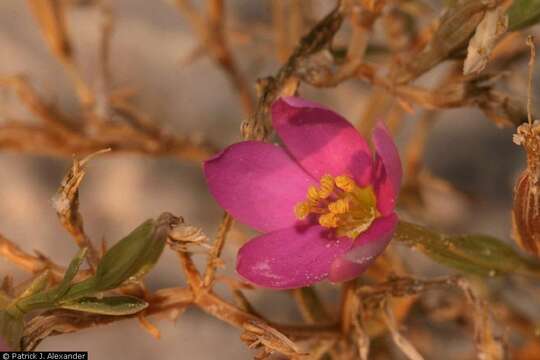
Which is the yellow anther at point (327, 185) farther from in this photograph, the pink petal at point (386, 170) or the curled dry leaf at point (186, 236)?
the curled dry leaf at point (186, 236)

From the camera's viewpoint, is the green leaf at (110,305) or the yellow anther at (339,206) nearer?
the green leaf at (110,305)

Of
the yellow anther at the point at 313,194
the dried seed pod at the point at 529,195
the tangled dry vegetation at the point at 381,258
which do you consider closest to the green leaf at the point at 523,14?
the tangled dry vegetation at the point at 381,258

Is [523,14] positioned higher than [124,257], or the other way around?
[523,14]

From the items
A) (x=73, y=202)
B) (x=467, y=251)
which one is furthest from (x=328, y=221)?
(x=73, y=202)

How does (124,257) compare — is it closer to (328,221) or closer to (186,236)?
(186,236)

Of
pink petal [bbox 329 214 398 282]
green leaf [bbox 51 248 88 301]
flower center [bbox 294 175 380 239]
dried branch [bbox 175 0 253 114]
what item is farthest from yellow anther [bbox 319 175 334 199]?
dried branch [bbox 175 0 253 114]

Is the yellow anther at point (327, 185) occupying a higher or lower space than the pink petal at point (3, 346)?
higher
